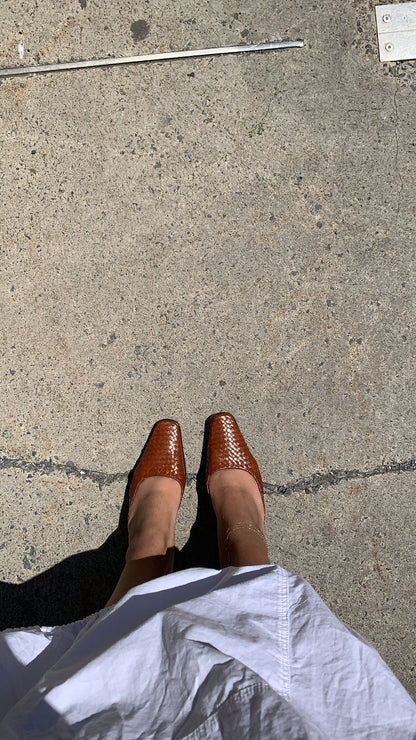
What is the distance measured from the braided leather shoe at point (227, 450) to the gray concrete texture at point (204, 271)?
6 cm

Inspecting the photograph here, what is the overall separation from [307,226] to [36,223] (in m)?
1.10

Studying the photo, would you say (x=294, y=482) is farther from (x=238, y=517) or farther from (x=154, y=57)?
(x=154, y=57)

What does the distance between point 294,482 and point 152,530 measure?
59 cm

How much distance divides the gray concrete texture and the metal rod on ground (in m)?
0.03

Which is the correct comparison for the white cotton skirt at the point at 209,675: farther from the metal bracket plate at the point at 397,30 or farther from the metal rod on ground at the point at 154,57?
the metal bracket plate at the point at 397,30

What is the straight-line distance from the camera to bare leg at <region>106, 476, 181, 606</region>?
1.79 metres

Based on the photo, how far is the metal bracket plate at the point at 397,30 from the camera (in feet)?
6.73

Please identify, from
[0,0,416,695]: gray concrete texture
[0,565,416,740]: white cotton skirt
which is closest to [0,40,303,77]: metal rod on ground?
[0,0,416,695]: gray concrete texture

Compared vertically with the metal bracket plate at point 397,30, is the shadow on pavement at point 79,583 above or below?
below

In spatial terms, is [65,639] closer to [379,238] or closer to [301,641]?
[301,641]

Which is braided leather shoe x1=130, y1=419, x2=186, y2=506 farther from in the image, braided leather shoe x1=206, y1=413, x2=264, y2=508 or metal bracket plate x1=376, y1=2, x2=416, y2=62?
A: metal bracket plate x1=376, y1=2, x2=416, y2=62

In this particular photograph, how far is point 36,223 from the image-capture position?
2029mm

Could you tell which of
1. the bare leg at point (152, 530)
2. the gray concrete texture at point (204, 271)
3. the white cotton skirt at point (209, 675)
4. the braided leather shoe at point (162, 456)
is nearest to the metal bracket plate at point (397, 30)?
the gray concrete texture at point (204, 271)

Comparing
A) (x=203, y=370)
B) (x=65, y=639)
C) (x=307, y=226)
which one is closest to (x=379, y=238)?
(x=307, y=226)
